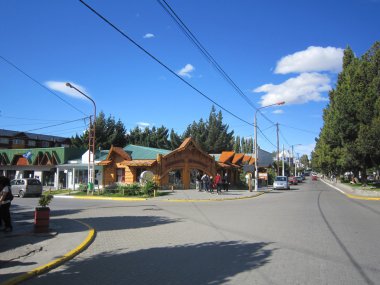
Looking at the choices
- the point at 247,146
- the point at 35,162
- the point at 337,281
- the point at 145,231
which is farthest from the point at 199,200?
the point at 247,146

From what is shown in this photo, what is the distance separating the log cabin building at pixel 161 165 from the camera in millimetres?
37375

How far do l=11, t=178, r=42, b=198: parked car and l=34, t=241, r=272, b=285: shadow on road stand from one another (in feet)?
88.5

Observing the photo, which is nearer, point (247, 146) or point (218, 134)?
point (218, 134)

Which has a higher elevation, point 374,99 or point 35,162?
point 374,99

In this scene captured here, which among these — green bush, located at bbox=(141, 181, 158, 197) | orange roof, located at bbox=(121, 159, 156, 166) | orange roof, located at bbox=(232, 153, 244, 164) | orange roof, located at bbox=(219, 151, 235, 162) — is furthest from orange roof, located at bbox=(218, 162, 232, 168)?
green bush, located at bbox=(141, 181, 158, 197)

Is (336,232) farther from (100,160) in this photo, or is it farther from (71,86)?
(100,160)

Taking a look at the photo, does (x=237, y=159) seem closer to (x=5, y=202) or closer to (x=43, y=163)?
(x=43, y=163)

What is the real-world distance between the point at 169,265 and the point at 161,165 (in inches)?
1168

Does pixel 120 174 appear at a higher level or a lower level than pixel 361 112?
lower

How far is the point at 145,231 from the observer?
12.6 m

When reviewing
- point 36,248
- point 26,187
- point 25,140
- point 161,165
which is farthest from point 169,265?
point 25,140

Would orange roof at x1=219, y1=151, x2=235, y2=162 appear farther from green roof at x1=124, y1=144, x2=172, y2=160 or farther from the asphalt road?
the asphalt road

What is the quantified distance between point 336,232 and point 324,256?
380cm

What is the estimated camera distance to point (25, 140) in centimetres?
8588
